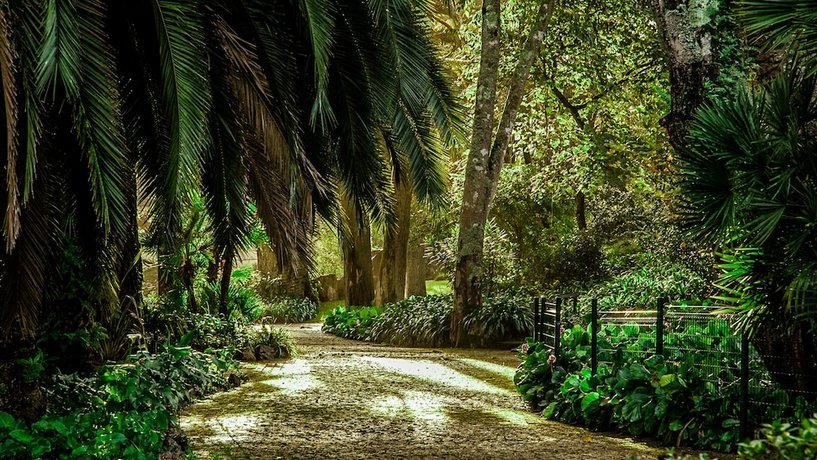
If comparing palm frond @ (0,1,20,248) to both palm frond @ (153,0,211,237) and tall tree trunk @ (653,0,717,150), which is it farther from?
tall tree trunk @ (653,0,717,150)

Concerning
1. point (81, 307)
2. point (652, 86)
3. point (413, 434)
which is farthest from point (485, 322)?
point (81, 307)

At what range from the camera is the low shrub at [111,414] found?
500cm

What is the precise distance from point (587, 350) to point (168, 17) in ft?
17.5

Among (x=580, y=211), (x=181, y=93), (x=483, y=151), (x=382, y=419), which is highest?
(x=580, y=211)

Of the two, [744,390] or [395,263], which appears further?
[395,263]

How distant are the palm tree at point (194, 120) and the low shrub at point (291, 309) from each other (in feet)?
61.6

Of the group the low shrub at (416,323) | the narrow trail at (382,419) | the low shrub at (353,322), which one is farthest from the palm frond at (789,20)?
the low shrub at (353,322)

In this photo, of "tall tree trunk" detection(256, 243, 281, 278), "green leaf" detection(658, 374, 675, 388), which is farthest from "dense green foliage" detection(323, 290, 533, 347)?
"tall tree trunk" detection(256, 243, 281, 278)

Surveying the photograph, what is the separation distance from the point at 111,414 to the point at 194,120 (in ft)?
7.06

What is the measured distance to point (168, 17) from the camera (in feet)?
20.2

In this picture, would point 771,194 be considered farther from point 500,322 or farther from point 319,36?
point 500,322

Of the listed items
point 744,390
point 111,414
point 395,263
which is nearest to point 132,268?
point 111,414

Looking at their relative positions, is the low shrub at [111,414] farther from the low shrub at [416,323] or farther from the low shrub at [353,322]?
the low shrub at [353,322]

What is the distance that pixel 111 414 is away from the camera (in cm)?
578
